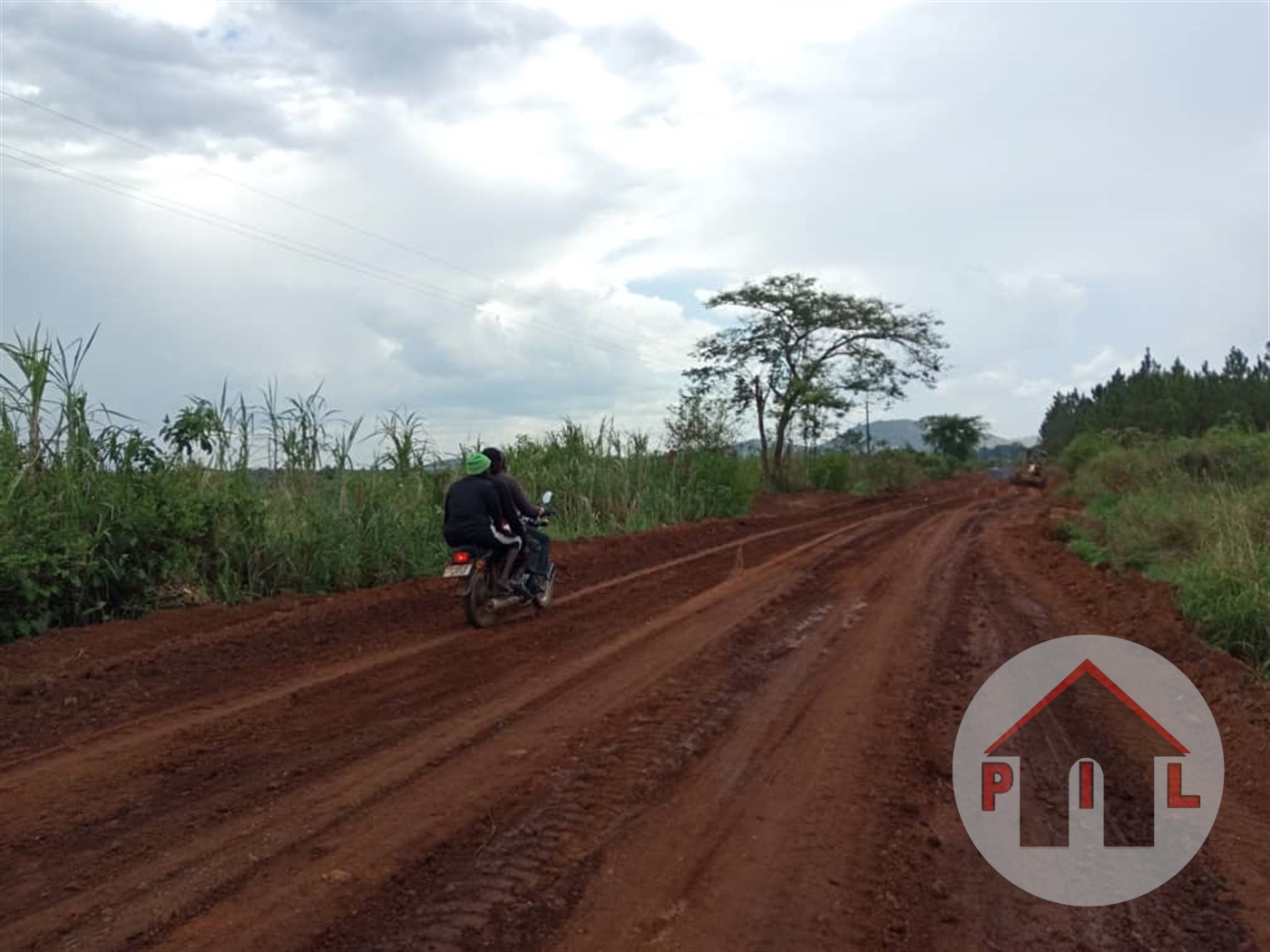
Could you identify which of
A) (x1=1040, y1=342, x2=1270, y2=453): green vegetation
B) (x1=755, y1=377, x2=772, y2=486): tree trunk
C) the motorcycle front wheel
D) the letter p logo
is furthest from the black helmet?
(x1=1040, y1=342, x2=1270, y2=453): green vegetation

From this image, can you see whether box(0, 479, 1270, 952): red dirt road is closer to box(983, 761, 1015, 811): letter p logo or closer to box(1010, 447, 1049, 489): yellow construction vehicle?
box(983, 761, 1015, 811): letter p logo

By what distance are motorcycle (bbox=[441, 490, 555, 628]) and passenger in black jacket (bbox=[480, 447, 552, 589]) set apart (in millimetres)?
68

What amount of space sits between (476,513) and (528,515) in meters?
0.74

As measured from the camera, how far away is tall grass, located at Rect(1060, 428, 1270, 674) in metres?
8.59

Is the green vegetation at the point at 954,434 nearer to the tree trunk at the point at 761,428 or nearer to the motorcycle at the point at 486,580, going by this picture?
the tree trunk at the point at 761,428

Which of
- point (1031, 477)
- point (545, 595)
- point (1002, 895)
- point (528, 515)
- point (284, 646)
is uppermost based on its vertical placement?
point (1031, 477)

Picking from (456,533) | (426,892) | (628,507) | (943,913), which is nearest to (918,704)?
(943,913)

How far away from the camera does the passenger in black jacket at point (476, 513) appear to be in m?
9.68

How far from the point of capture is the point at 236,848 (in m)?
4.36

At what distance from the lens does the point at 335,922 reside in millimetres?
3705

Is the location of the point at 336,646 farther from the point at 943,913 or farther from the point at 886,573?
the point at 886,573

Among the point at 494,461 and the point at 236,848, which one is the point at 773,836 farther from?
the point at 494,461

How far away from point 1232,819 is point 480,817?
11.9 ft

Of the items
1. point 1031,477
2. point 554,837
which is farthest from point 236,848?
point 1031,477
